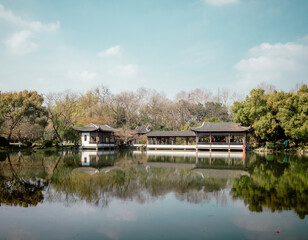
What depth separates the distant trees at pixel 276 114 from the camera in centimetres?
2879

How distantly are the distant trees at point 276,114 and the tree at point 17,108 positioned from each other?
2646cm


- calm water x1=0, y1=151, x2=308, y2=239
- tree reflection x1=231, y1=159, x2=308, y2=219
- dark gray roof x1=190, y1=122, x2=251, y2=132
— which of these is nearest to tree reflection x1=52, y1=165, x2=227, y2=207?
calm water x1=0, y1=151, x2=308, y2=239

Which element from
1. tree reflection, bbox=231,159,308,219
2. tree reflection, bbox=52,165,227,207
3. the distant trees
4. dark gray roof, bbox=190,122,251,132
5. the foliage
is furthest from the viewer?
the foliage

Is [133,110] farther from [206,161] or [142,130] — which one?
[206,161]

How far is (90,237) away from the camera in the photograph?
196 inches

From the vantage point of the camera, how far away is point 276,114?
3192 cm

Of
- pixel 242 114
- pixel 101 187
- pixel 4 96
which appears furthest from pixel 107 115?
pixel 101 187

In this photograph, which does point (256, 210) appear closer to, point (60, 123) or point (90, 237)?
point (90, 237)

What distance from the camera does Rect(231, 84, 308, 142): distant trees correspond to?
2879cm

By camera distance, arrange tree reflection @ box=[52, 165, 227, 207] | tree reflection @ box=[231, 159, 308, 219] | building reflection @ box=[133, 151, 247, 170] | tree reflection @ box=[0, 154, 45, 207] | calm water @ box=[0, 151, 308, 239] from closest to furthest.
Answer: calm water @ box=[0, 151, 308, 239]
tree reflection @ box=[231, 159, 308, 219]
tree reflection @ box=[0, 154, 45, 207]
tree reflection @ box=[52, 165, 227, 207]
building reflection @ box=[133, 151, 247, 170]

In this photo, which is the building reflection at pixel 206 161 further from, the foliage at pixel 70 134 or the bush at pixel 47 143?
the foliage at pixel 70 134

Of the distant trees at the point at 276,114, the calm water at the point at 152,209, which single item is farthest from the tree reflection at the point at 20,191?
the distant trees at the point at 276,114

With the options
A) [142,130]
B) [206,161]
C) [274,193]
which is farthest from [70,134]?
[274,193]

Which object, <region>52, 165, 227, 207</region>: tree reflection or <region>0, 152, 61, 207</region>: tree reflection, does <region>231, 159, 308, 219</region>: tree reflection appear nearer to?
<region>52, 165, 227, 207</region>: tree reflection
